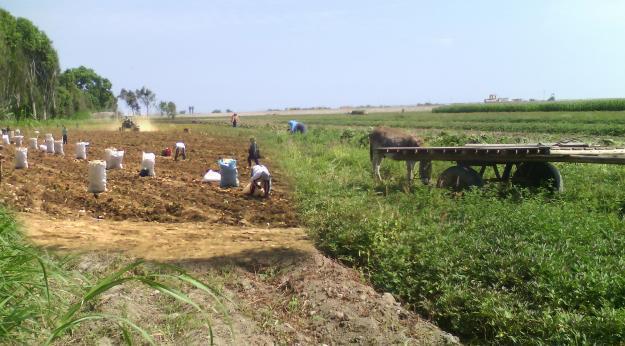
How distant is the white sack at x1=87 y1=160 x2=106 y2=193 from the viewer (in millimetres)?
9352

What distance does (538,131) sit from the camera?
89.8ft

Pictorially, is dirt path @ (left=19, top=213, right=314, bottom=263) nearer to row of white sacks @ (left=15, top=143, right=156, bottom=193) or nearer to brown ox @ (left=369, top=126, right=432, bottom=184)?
row of white sacks @ (left=15, top=143, right=156, bottom=193)

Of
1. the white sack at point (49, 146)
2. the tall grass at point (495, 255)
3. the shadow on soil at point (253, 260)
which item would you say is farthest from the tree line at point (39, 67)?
the tall grass at point (495, 255)

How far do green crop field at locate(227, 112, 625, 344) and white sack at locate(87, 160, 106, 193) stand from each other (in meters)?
3.62

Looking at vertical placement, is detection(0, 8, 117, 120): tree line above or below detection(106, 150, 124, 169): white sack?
above

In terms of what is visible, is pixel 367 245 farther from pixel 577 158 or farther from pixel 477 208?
pixel 577 158

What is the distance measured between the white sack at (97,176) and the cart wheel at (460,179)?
5881 millimetres

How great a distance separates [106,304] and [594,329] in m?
3.58

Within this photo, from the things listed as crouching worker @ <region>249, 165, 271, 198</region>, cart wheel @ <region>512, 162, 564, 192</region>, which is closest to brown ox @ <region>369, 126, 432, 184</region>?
cart wheel @ <region>512, 162, 564, 192</region>

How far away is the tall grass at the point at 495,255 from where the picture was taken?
420cm

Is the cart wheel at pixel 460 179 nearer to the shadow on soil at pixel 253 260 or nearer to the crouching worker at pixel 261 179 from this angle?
the crouching worker at pixel 261 179

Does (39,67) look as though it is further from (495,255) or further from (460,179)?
(495,255)

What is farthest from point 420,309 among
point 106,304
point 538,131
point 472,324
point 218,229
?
point 538,131

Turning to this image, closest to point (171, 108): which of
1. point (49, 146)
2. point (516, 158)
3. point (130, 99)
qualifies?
Result: point (130, 99)
